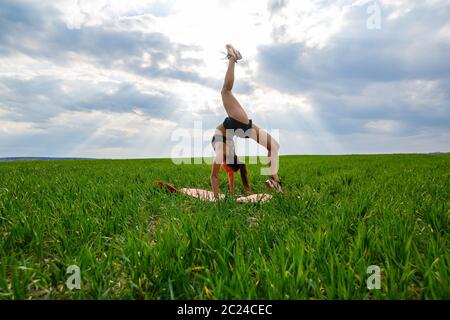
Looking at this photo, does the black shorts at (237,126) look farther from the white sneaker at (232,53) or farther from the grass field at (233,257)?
the grass field at (233,257)

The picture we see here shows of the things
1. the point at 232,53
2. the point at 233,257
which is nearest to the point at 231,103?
the point at 232,53

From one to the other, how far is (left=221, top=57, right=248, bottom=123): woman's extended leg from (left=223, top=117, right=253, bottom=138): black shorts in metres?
0.07

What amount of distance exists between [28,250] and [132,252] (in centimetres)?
117

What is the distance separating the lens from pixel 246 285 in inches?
66.6

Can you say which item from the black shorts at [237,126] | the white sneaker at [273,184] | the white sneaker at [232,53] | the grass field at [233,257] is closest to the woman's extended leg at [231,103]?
Answer: the black shorts at [237,126]

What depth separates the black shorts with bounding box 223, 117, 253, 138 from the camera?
16.4ft

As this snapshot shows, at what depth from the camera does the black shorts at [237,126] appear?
16.4ft

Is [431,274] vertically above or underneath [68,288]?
above

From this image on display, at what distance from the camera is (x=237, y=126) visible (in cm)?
501

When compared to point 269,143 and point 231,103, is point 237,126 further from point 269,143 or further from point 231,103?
point 269,143

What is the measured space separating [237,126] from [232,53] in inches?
46.3

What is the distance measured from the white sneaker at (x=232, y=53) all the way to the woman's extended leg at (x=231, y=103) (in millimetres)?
259
